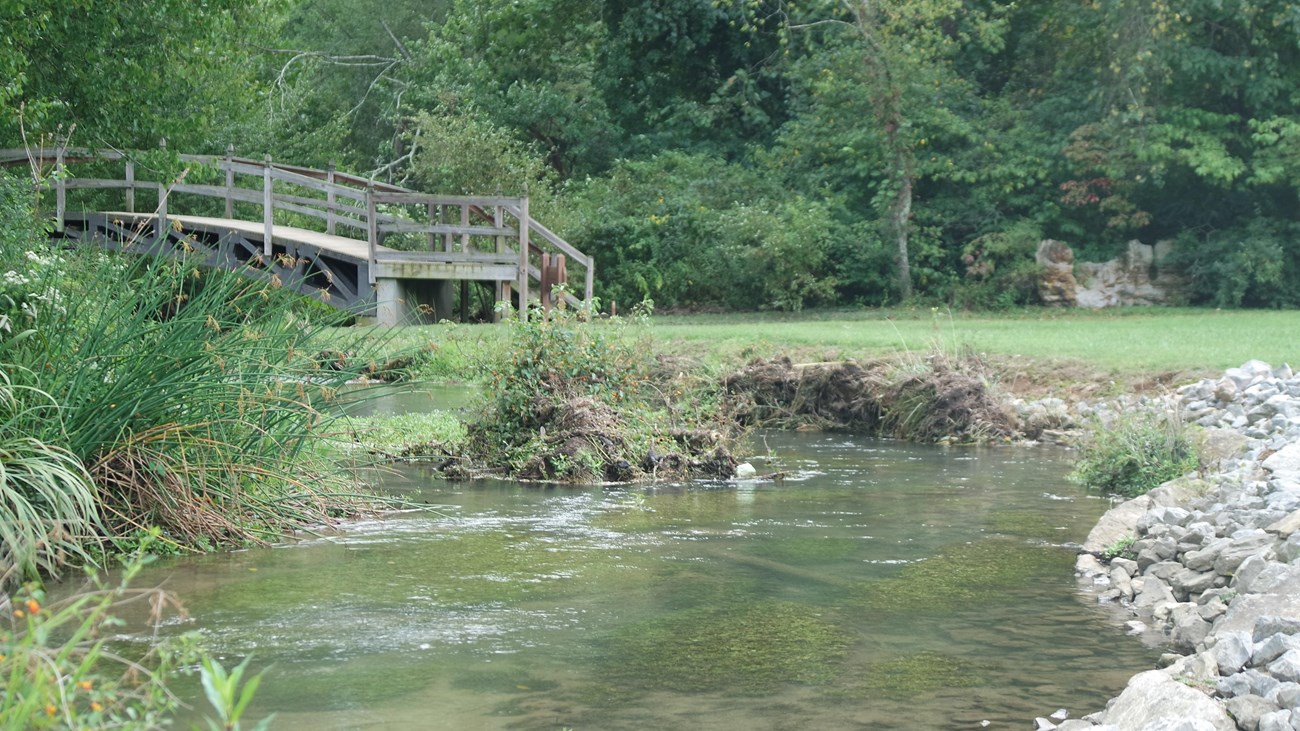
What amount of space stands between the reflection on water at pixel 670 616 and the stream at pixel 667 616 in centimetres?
2

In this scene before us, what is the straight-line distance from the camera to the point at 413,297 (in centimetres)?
2264

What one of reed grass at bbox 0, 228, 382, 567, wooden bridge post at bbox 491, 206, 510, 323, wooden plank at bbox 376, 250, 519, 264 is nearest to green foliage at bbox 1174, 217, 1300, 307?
wooden bridge post at bbox 491, 206, 510, 323

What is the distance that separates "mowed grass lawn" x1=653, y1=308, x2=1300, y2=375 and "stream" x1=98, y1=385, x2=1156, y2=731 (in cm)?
616

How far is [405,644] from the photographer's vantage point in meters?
6.23

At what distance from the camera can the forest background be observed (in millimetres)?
25984

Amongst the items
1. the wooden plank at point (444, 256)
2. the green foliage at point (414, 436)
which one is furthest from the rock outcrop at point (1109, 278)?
the green foliage at point (414, 436)

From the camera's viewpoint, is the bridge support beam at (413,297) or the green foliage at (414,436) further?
the bridge support beam at (413,297)

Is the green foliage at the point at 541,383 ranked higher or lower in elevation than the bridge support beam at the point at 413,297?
lower

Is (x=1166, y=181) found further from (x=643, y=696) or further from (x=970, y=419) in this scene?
(x=643, y=696)

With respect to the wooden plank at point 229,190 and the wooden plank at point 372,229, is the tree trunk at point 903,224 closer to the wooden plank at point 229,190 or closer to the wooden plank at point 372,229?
the wooden plank at point 372,229

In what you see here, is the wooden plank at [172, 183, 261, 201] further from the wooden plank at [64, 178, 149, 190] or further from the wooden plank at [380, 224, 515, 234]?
the wooden plank at [380, 224, 515, 234]

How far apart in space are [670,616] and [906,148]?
69.7 ft

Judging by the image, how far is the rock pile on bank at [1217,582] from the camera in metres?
4.92

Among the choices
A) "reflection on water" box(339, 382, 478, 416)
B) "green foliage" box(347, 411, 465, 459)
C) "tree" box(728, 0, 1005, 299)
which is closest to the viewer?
"green foliage" box(347, 411, 465, 459)
